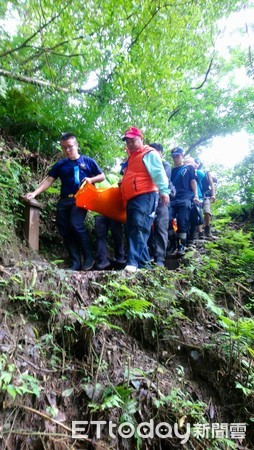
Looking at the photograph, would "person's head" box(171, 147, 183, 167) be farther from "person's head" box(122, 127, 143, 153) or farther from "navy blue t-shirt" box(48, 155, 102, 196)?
"navy blue t-shirt" box(48, 155, 102, 196)

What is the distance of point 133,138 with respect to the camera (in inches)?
187

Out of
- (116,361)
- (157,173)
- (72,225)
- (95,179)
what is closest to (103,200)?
(95,179)

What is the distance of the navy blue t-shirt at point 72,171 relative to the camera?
508 centimetres

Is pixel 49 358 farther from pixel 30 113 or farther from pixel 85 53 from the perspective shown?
pixel 30 113

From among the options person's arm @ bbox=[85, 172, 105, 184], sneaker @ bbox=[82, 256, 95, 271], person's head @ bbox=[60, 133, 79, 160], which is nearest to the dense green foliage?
person's head @ bbox=[60, 133, 79, 160]

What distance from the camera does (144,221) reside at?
462cm

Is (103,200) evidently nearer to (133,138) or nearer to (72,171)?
(72,171)

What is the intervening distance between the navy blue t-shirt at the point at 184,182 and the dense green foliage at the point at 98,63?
191 cm

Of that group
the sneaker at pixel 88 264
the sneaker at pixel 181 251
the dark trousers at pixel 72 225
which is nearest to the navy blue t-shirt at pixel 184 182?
the sneaker at pixel 181 251

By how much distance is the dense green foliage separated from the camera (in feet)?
17.7

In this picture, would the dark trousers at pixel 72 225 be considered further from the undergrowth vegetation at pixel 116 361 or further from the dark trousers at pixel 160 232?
the dark trousers at pixel 160 232

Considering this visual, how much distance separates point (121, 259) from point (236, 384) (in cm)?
270

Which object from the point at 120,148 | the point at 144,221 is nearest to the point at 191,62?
the point at 120,148

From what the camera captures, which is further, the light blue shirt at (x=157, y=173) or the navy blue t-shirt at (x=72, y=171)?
the navy blue t-shirt at (x=72, y=171)
